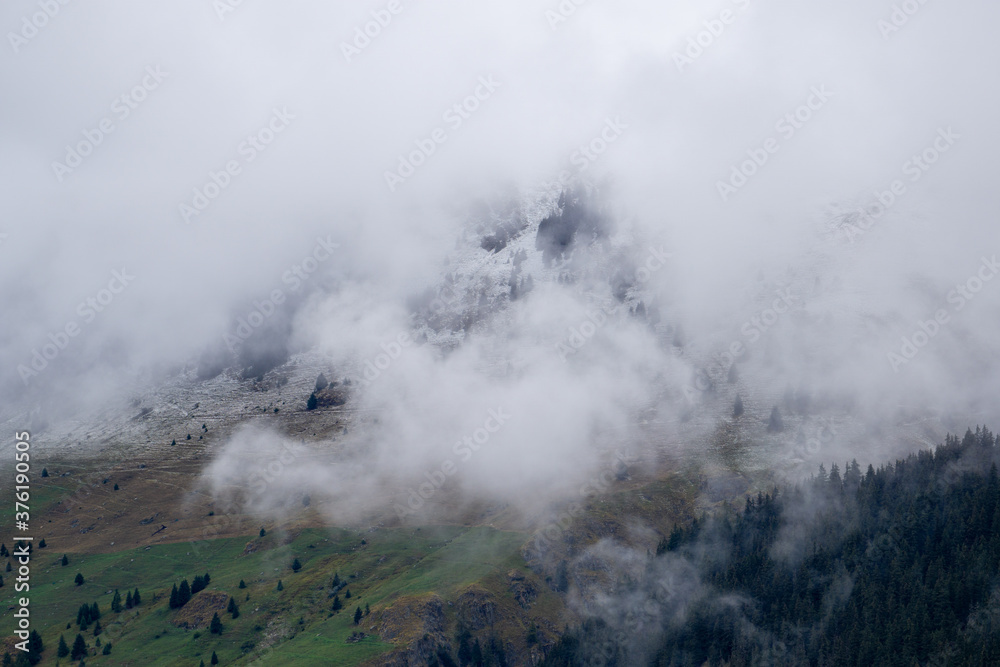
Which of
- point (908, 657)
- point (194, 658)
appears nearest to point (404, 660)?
point (194, 658)

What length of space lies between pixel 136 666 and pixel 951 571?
186 metres

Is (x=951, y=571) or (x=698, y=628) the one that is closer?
(x=951, y=571)

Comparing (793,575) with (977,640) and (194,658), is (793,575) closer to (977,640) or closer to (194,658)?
(977,640)

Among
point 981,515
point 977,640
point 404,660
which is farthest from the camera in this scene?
point 404,660

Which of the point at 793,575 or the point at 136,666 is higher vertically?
the point at 136,666

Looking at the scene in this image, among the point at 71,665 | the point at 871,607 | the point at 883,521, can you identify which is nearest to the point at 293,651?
the point at 71,665

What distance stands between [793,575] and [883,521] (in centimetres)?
2604

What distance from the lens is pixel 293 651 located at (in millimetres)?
196000

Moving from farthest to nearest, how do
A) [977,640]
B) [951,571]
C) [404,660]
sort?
1. [404,660]
2. [951,571]
3. [977,640]

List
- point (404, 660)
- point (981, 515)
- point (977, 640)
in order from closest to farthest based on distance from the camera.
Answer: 1. point (977, 640)
2. point (981, 515)
3. point (404, 660)

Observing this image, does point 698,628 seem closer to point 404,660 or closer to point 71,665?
point 404,660

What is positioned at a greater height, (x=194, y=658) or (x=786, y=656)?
(x=194, y=658)

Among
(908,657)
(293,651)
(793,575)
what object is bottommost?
(908,657)

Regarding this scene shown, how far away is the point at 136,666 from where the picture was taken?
191 metres
